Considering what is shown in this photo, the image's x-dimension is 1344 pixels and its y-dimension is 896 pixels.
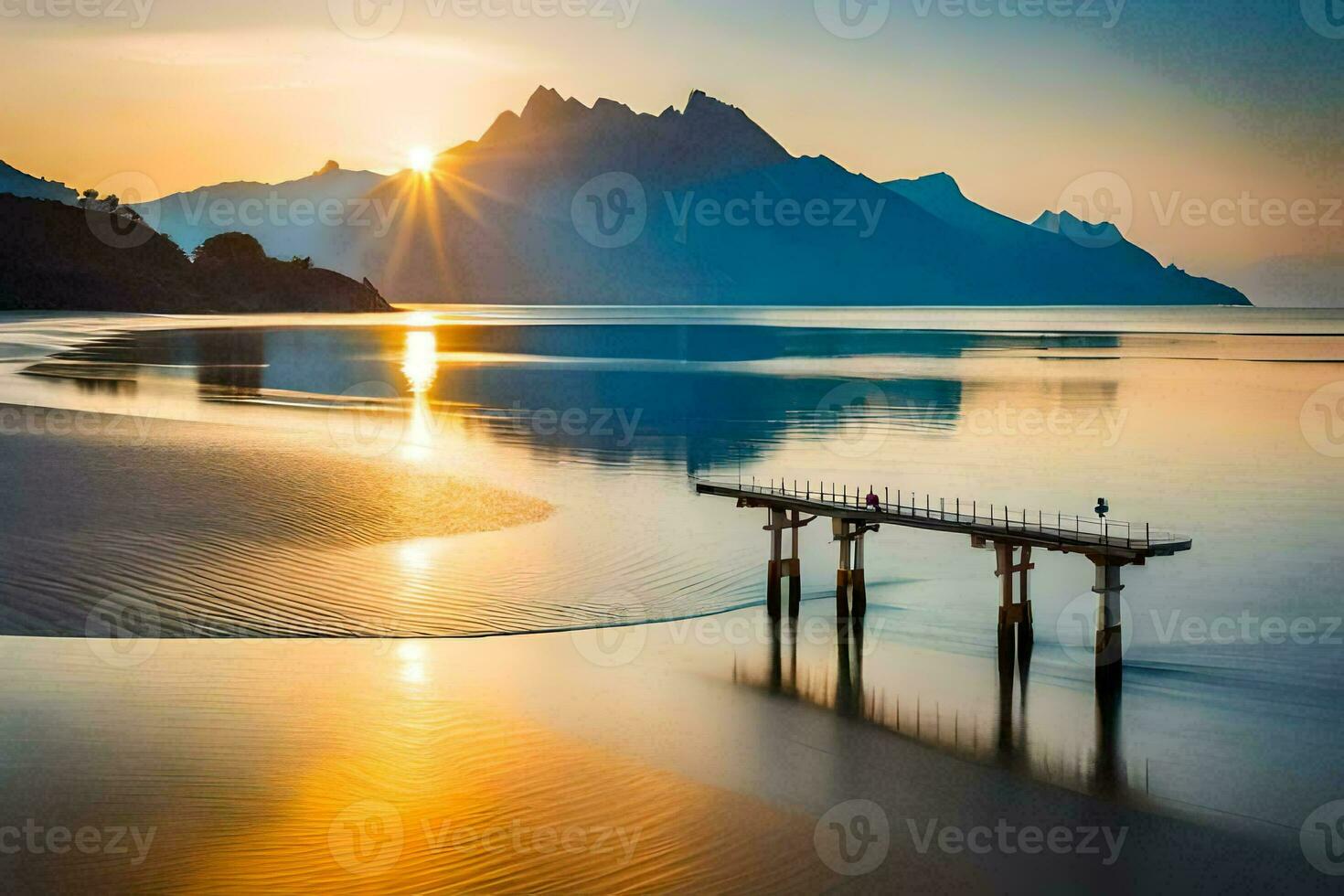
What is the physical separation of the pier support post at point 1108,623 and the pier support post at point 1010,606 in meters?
1.73

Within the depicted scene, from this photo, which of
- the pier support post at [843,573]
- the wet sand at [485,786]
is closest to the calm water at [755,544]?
the pier support post at [843,573]

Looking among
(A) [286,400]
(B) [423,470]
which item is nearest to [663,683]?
(B) [423,470]

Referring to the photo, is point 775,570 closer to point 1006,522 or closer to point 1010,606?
A: point 1010,606

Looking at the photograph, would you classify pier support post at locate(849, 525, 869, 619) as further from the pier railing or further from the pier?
the pier railing

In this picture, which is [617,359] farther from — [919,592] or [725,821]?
[725,821]

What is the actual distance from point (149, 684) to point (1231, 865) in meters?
18.7

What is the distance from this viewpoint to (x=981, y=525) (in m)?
28.0

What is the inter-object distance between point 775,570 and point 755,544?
294 inches

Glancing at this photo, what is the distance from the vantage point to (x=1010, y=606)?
27.9m

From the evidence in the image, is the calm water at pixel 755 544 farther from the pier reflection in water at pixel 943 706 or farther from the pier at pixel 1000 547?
the pier at pixel 1000 547

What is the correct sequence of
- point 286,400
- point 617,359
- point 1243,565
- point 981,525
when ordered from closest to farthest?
point 981,525, point 1243,565, point 286,400, point 617,359

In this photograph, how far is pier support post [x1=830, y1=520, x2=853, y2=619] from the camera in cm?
3083

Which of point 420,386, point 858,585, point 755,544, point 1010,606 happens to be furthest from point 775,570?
point 420,386

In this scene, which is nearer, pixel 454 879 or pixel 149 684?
pixel 454 879
